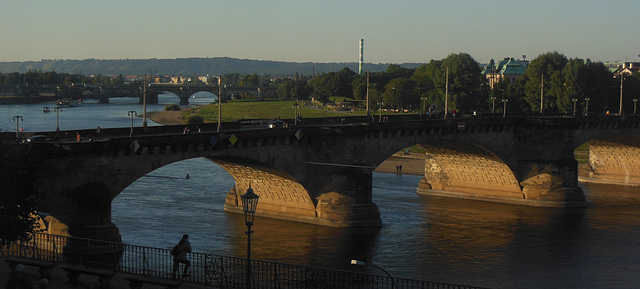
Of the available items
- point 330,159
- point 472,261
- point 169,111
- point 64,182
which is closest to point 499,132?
point 330,159

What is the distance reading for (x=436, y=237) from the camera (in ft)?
170

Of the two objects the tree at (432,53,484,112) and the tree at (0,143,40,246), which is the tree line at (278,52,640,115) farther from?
the tree at (0,143,40,246)

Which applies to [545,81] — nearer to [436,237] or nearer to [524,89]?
[524,89]

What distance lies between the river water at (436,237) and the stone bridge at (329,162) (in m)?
1.66

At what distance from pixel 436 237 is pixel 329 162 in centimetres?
786

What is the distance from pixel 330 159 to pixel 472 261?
39.0ft

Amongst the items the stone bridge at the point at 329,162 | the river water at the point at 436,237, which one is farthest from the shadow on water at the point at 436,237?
the stone bridge at the point at 329,162

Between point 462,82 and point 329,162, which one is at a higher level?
point 462,82

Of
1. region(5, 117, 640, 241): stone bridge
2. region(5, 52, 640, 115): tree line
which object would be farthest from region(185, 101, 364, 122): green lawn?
region(5, 117, 640, 241): stone bridge

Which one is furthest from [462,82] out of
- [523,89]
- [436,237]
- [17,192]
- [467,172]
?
[17,192]

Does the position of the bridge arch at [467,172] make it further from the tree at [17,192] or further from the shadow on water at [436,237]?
the tree at [17,192]

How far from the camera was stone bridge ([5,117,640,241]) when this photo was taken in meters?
38.8

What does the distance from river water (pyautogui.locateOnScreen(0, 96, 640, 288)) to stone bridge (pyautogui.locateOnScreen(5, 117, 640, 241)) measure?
5.46ft

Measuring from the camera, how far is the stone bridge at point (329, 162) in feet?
127
